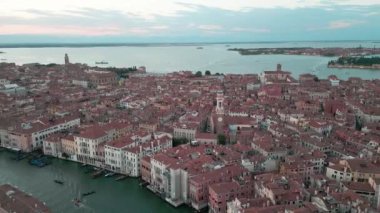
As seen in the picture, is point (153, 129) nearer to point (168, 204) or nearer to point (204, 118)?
point (204, 118)

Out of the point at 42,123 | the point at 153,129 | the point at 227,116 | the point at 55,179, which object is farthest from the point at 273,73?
the point at 55,179

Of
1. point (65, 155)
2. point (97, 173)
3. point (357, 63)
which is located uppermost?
point (357, 63)

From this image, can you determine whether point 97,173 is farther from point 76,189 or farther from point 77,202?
point 77,202

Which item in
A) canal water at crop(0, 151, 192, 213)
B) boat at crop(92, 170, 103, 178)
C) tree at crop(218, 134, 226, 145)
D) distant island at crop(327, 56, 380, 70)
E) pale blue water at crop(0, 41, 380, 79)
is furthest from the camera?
distant island at crop(327, 56, 380, 70)

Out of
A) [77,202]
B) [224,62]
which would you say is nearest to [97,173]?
[77,202]

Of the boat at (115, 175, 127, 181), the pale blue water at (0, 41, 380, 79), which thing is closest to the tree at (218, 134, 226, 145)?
the boat at (115, 175, 127, 181)

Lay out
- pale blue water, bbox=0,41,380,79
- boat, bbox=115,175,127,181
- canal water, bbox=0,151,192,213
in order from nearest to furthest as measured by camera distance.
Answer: canal water, bbox=0,151,192,213
boat, bbox=115,175,127,181
pale blue water, bbox=0,41,380,79

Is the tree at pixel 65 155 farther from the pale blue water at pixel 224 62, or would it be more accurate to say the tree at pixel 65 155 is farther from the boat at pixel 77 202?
the pale blue water at pixel 224 62

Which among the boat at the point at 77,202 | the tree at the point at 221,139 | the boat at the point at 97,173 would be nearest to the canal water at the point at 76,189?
the boat at the point at 77,202

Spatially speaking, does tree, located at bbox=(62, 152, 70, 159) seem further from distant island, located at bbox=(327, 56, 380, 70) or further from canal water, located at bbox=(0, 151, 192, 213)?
distant island, located at bbox=(327, 56, 380, 70)
